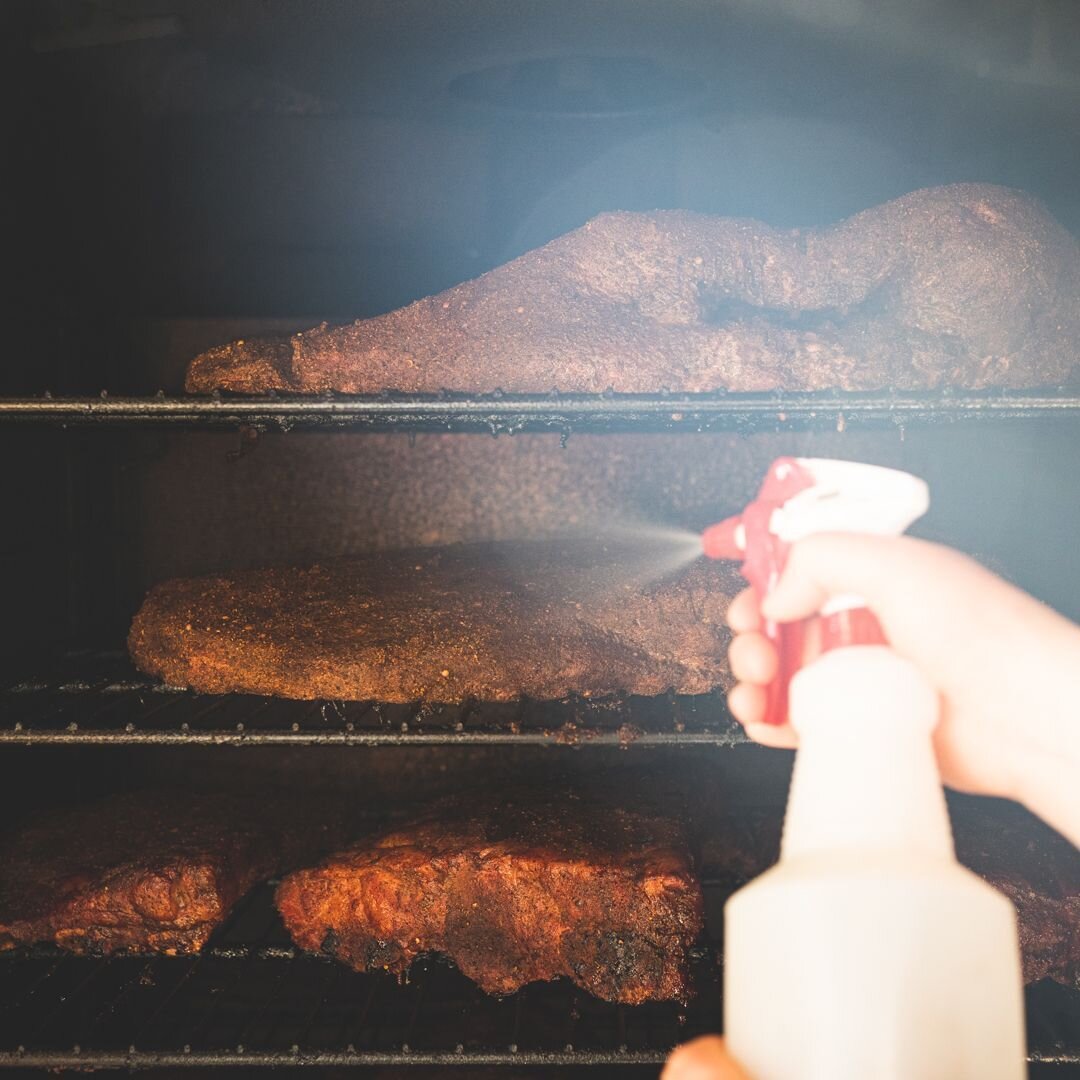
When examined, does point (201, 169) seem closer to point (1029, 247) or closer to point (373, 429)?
point (373, 429)

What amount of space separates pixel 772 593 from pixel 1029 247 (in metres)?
0.91

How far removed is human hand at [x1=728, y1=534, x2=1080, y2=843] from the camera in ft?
2.57

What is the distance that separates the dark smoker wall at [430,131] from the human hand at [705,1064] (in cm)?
141

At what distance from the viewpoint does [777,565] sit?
2.63ft

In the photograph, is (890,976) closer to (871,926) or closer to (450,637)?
(871,926)

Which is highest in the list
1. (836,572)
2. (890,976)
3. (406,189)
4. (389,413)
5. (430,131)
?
(430,131)

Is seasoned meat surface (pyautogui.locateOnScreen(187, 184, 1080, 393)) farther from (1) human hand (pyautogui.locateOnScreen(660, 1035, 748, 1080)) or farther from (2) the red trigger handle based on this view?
(1) human hand (pyautogui.locateOnScreen(660, 1035, 748, 1080))

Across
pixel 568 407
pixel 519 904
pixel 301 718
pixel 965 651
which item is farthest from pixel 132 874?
pixel 965 651

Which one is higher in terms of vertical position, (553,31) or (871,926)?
(553,31)

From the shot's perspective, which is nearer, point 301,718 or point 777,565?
point 777,565

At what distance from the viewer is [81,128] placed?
5.22ft

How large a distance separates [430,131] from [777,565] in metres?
1.36

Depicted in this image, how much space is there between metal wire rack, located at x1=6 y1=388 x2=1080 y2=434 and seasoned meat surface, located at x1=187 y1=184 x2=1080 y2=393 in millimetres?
93

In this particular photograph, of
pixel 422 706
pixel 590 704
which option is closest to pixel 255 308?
pixel 422 706
